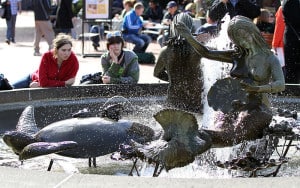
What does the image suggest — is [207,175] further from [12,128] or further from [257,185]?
[12,128]

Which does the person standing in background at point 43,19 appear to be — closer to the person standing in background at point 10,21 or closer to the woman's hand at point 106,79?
the person standing in background at point 10,21

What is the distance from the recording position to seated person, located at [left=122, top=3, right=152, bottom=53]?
1628 cm

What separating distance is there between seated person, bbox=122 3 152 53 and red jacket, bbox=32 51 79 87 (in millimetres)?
8231

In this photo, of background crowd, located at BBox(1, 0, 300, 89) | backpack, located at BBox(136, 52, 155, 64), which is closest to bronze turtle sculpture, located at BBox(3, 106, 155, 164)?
background crowd, located at BBox(1, 0, 300, 89)

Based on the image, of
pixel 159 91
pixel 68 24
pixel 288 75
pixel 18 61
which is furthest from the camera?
pixel 68 24

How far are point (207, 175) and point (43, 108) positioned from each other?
2153 mm

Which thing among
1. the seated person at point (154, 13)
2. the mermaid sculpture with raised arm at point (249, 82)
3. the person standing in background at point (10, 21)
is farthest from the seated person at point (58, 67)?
the seated person at point (154, 13)

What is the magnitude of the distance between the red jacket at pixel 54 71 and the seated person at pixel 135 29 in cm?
823

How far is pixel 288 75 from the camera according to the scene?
36.1ft

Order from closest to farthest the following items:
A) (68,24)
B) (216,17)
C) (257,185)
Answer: (257,185)
(216,17)
(68,24)

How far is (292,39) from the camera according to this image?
11328 mm

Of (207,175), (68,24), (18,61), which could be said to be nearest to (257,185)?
(207,175)

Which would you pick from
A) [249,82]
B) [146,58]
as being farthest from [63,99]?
[146,58]

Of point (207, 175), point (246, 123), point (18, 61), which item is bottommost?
point (18, 61)
